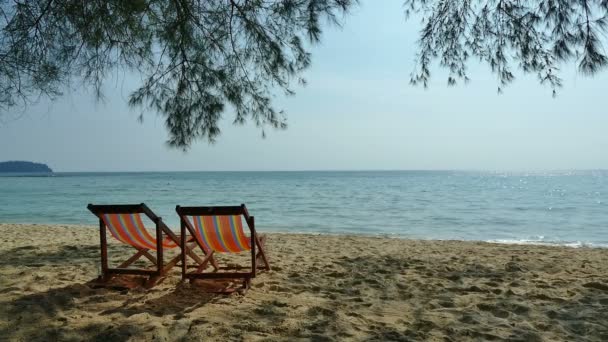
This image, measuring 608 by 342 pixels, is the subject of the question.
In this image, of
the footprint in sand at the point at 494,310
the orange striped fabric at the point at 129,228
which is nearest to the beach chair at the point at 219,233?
the orange striped fabric at the point at 129,228

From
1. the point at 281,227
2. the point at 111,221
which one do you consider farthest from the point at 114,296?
the point at 281,227

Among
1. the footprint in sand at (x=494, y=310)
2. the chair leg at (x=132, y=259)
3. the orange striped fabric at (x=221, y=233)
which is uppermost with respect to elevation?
the orange striped fabric at (x=221, y=233)

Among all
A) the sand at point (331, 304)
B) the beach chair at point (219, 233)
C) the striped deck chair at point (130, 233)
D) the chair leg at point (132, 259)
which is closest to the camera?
the sand at point (331, 304)

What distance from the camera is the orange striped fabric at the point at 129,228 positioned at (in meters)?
3.34

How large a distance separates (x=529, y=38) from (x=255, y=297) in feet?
10.1

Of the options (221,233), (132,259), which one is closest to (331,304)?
(221,233)

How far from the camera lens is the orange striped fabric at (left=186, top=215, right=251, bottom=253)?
332cm

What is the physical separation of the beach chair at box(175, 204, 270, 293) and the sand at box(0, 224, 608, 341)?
0.14 m

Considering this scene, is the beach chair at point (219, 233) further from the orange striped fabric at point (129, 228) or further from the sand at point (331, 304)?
the orange striped fabric at point (129, 228)

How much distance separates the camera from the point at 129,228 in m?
3.40

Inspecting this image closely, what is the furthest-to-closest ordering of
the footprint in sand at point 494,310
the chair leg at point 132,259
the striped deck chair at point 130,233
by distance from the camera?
the chair leg at point 132,259 → the striped deck chair at point 130,233 → the footprint in sand at point 494,310

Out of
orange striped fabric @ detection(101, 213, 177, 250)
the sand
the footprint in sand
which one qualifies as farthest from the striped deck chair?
the footprint in sand

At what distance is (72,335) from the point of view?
232 centimetres

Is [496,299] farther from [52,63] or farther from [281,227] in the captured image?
[281,227]
